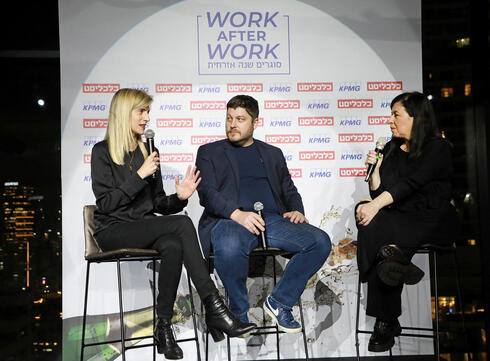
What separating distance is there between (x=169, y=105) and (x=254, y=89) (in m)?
0.62

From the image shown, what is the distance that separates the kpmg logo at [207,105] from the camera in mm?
4203

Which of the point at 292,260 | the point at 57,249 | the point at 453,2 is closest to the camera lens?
the point at 292,260

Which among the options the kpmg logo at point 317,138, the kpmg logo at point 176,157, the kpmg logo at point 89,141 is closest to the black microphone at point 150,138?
the kpmg logo at point 176,157

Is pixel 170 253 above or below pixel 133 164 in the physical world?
below

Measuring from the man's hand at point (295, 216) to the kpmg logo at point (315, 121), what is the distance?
928mm

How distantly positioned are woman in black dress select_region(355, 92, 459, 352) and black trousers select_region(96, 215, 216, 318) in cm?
94

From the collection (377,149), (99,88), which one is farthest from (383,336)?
(99,88)

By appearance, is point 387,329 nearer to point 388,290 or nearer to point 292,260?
point 388,290

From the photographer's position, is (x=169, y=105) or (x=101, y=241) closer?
(x=101, y=241)

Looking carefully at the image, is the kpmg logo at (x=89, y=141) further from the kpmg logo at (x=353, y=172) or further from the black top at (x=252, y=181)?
the kpmg logo at (x=353, y=172)

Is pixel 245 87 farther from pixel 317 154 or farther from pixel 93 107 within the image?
pixel 93 107

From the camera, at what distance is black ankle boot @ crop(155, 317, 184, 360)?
9.58 ft

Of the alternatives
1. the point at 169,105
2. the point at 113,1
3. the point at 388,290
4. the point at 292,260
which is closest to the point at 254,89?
the point at 169,105

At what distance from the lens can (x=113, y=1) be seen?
4230 mm
